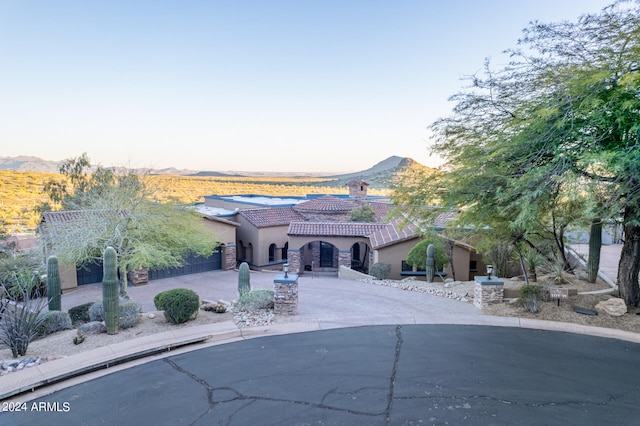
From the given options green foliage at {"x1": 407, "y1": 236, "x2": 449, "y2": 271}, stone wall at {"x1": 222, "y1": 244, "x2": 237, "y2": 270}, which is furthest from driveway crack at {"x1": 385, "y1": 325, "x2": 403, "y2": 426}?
stone wall at {"x1": 222, "y1": 244, "x2": 237, "y2": 270}

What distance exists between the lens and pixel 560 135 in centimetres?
986

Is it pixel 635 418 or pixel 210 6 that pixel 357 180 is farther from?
pixel 635 418

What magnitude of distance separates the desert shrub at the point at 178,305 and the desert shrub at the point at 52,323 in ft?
9.24

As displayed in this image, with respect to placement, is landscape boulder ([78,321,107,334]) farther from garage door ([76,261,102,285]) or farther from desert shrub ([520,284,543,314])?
desert shrub ([520,284,543,314])

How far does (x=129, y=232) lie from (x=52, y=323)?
5713 millimetres

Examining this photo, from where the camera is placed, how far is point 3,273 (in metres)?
16.8

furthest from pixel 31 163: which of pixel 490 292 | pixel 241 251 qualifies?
pixel 490 292

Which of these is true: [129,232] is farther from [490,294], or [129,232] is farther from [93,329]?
[490,294]

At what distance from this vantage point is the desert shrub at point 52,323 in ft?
33.1

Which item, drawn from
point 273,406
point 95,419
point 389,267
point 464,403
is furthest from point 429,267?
point 95,419

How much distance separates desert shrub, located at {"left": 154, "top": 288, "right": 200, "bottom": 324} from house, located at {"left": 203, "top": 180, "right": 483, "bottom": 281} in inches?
425

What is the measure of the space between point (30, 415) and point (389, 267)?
17.2m

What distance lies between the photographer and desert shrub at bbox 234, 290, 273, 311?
11.9m

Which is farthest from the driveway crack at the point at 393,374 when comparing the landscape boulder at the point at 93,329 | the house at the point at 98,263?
the house at the point at 98,263
